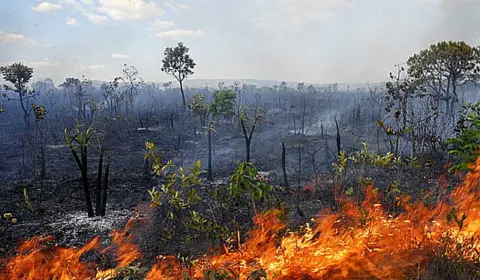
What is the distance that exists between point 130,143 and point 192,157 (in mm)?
5172

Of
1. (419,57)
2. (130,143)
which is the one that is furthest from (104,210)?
(419,57)

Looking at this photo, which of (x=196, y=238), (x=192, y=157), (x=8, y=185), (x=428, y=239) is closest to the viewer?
(x=428, y=239)

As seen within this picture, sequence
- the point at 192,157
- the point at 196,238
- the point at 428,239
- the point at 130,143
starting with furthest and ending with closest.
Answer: the point at 130,143, the point at 192,157, the point at 196,238, the point at 428,239

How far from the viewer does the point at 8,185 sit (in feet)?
34.1

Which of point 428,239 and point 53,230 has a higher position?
point 428,239

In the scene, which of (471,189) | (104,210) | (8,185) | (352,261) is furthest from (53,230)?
(471,189)

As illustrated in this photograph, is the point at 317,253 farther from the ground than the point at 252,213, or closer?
farther from the ground

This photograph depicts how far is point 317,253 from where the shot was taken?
426cm

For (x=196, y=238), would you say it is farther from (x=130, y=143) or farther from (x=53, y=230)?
(x=130, y=143)

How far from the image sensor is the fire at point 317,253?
3898 millimetres

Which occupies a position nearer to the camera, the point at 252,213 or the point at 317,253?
the point at 317,253

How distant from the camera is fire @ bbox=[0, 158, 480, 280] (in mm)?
3898

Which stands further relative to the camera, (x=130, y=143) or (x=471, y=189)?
(x=130, y=143)

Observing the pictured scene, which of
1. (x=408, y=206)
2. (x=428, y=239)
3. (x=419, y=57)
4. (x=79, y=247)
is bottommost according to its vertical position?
(x=79, y=247)
